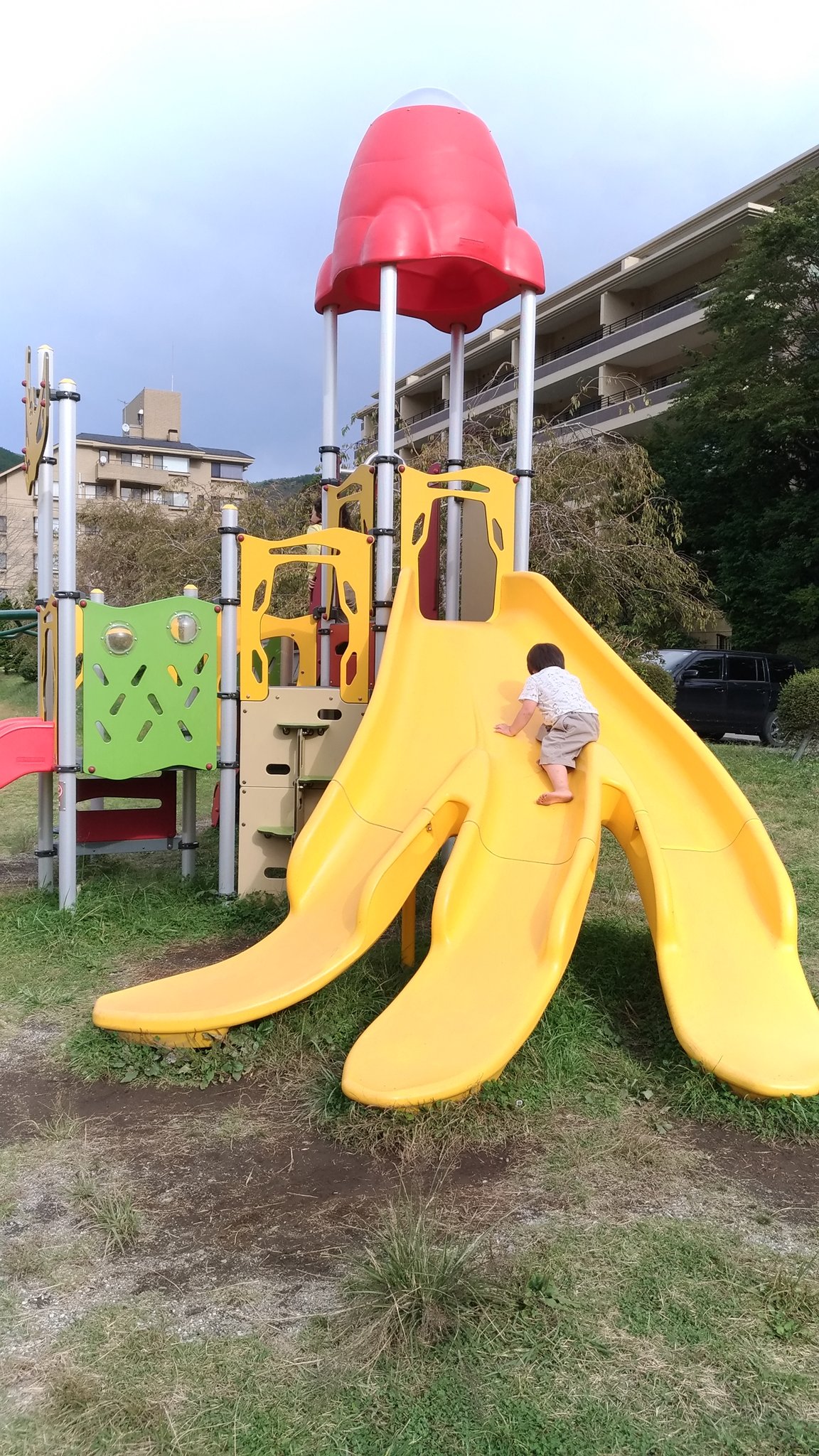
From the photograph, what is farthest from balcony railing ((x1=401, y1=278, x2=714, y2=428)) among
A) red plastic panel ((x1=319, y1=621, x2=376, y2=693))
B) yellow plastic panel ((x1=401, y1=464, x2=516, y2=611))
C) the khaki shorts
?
the khaki shorts

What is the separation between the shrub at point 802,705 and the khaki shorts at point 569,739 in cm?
797

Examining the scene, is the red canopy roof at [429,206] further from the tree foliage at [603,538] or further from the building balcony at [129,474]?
the building balcony at [129,474]

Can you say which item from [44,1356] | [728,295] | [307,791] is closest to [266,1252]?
[44,1356]

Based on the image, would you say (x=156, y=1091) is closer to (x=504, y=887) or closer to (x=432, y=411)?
(x=504, y=887)

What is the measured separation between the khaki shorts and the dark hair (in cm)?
52

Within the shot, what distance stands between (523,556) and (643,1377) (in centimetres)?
581

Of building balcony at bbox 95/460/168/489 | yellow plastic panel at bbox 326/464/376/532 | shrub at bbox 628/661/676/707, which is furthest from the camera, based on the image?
building balcony at bbox 95/460/168/489

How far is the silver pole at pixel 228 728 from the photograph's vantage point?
6.82 meters

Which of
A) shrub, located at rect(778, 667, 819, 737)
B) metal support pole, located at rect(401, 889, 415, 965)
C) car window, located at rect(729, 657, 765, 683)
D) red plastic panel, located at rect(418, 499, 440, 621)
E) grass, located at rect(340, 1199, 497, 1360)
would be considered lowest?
grass, located at rect(340, 1199, 497, 1360)

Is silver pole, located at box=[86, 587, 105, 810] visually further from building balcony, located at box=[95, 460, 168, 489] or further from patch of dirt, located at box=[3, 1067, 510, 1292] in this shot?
building balcony, located at box=[95, 460, 168, 489]

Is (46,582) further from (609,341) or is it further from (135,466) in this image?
(135,466)

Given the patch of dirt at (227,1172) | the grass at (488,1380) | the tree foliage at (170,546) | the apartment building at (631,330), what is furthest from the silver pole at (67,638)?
the apartment building at (631,330)

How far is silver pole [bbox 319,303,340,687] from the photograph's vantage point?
815 cm

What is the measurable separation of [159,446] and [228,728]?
61.0 meters
